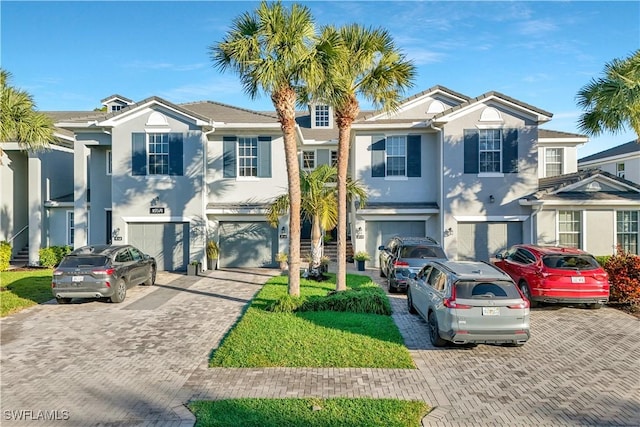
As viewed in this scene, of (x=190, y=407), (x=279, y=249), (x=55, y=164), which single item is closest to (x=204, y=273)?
(x=279, y=249)

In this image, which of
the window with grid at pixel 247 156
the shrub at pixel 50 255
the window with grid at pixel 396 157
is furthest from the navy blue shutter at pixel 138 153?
the window with grid at pixel 396 157

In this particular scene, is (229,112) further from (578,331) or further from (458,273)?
(578,331)

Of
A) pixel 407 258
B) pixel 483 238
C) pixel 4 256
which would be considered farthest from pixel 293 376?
pixel 4 256

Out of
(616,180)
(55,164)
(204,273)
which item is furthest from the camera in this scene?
(55,164)

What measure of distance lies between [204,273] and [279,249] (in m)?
3.50

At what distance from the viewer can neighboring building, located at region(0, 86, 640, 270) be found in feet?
58.1

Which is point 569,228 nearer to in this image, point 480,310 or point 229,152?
point 480,310

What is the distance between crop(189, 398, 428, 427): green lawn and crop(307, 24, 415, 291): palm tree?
6.51m

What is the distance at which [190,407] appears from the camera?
18.9 feet

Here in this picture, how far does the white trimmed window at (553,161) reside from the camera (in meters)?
21.4

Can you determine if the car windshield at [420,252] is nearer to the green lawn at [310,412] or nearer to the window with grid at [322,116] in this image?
the green lawn at [310,412]

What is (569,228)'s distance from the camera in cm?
1672
